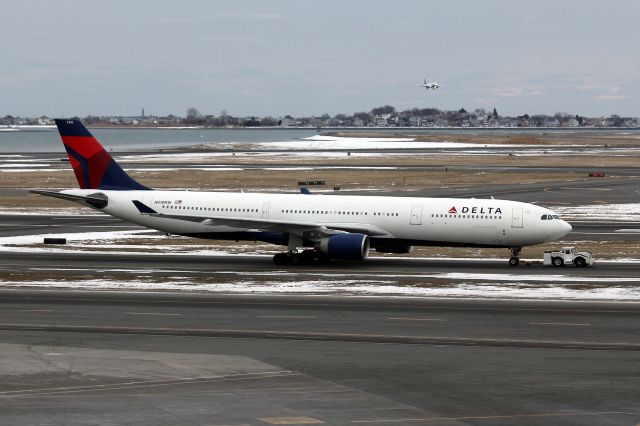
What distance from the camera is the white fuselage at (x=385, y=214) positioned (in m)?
54.0

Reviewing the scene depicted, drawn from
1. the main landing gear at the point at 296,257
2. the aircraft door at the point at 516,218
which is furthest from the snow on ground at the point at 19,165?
the aircraft door at the point at 516,218

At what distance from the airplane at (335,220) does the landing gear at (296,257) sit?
0.05 m

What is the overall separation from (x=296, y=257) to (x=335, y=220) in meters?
2.84

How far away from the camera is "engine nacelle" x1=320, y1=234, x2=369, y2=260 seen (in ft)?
174

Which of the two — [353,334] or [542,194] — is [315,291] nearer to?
[353,334]

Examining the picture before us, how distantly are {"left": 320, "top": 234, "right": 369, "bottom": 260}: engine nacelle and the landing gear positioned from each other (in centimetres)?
180

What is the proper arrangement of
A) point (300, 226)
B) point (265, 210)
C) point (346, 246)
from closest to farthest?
point (346, 246)
point (300, 226)
point (265, 210)

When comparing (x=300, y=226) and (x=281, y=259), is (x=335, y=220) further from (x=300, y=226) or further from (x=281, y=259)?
(x=281, y=259)

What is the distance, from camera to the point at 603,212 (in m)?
83.9

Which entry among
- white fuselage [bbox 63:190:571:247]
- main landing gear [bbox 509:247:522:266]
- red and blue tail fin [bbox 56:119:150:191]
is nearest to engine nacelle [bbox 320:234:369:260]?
white fuselage [bbox 63:190:571:247]

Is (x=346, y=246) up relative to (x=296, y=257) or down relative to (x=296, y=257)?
up

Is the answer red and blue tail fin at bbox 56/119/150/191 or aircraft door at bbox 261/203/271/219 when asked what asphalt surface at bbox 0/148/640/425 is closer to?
aircraft door at bbox 261/203/271/219

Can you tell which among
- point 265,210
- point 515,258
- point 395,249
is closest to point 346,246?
point 395,249

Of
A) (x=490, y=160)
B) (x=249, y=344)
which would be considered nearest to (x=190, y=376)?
(x=249, y=344)
